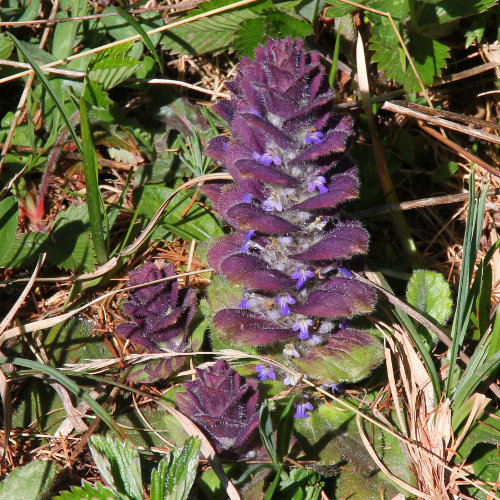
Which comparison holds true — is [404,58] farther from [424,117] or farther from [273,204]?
[273,204]

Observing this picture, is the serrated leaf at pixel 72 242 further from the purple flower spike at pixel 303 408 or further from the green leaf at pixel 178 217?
the purple flower spike at pixel 303 408

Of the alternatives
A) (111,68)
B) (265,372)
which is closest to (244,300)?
(265,372)

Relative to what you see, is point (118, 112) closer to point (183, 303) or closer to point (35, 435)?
point (183, 303)

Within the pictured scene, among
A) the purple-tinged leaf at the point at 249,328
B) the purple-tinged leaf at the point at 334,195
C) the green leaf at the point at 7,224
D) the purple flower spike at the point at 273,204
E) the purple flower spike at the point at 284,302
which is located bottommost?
the purple-tinged leaf at the point at 249,328

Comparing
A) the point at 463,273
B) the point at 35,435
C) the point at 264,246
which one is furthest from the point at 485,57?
the point at 35,435

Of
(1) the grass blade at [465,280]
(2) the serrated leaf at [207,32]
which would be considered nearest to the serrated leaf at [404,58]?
(2) the serrated leaf at [207,32]

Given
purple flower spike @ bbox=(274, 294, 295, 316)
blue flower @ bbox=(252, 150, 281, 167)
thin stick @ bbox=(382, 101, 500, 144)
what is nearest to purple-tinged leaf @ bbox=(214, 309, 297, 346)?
purple flower spike @ bbox=(274, 294, 295, 316)

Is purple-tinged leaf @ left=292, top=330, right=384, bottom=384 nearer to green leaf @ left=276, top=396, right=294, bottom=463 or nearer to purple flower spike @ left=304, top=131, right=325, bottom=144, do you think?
green leaf @ left=276, top=396, right=294, bottom=463
